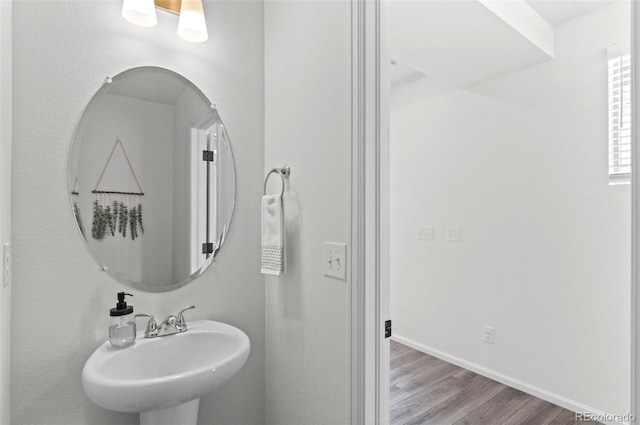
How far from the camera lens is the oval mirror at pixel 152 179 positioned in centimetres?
131

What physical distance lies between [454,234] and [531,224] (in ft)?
2.05

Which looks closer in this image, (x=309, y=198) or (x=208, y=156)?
(x=309, y=198)

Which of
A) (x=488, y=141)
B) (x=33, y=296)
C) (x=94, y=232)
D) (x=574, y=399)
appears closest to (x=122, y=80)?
(x=94, y=232)

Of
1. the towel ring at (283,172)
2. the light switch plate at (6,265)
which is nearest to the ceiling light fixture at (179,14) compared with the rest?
the towel ring at (283,172)

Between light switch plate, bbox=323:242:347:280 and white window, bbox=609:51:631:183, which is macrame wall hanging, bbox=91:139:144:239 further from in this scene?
white window, bbox=609:51:631:183

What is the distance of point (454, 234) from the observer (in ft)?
9.85

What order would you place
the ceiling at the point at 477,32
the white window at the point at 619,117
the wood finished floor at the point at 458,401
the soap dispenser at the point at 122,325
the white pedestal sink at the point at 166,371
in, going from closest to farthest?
1. the white pedestal sink at the point at 166,371
2. the soap dispenser at the point at 122,325
3. the ceiling at the point at 477,32
4. the white window at the point at 619,117
5. the wood finished floor at the point at 458,401

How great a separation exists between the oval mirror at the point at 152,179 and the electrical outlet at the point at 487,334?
227 centimetres

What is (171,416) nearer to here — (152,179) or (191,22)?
(152,179)

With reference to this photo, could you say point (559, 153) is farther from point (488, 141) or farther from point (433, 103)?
point (433, 103)

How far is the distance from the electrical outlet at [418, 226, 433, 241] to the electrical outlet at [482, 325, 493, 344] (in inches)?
33.1

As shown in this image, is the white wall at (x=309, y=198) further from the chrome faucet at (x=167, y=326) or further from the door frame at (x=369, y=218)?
the chrome faucet at (x=167, y=326)

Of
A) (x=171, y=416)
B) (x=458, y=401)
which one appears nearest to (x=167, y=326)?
(x=171, y=416)

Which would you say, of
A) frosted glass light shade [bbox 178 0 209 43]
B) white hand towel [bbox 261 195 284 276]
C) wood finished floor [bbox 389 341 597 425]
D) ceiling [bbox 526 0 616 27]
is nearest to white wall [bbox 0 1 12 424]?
frosted glass light shade [bbox 178 0 209 43]
